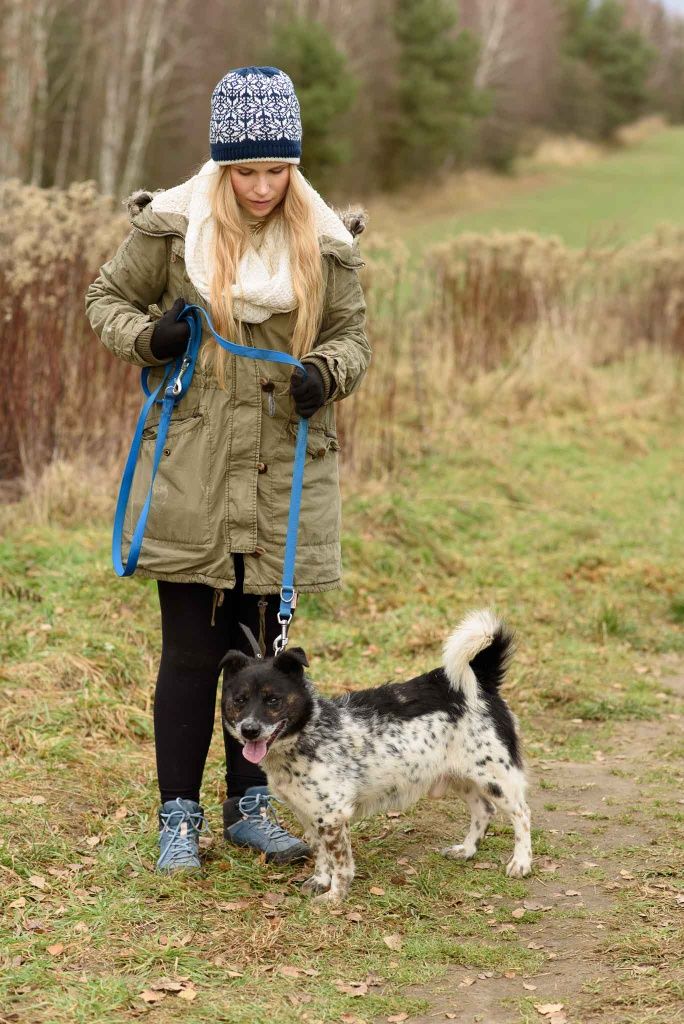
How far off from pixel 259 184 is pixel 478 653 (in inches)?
63.3

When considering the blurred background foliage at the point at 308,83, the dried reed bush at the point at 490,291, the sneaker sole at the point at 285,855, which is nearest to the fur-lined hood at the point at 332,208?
the sneaker sole at the point at 285,855

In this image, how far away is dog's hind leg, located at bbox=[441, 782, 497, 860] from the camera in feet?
13.0

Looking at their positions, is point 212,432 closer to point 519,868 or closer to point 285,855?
point 285,855

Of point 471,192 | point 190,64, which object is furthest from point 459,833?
point 471,192

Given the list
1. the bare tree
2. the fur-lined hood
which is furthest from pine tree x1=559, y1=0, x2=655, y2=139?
the fur-lined hood

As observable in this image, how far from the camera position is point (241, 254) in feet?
11.3

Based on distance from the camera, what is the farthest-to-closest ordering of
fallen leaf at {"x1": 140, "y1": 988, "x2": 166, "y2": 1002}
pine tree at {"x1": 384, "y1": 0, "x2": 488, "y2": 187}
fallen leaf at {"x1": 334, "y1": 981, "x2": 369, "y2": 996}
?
pine tree at {"x1": 384, "y1": 0, "x2": 488, "y2": 187} < fallen leaf at {"x1": 334, "y1": 981, "x2": 369, "y2": 996} < fallen leaf at {"x1": 140, "y1": 988, "x2": 166, "y2": 1002}

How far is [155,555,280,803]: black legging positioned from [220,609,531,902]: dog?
17 centimetres

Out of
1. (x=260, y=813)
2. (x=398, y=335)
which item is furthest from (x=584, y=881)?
(x=398, y=335)

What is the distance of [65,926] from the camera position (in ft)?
11.1

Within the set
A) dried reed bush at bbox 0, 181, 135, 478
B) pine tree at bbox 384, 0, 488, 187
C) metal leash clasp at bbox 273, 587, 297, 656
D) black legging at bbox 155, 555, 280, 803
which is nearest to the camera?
metal leash clasp at bbox 273, 587, 297, 656

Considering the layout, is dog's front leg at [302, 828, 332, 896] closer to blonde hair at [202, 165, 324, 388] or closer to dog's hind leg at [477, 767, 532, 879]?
dog's hind leg at [477, 767, 532, 879]

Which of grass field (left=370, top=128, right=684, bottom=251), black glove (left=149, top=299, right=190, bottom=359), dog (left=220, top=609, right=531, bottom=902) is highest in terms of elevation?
grass field (left=370, top=128, right=684, bottom=251)

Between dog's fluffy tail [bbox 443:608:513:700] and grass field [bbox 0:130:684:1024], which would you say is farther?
dog's fluffy tail [bbox 443:608:513:700]
